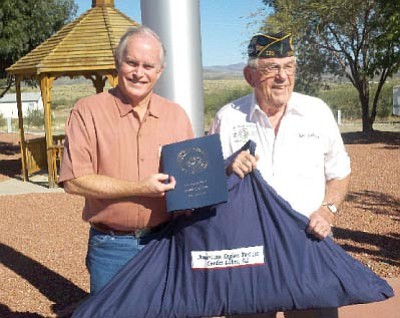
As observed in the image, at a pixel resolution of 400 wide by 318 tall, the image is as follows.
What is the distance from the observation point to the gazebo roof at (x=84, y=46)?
1310 centimetres

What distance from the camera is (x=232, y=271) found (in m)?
2.92

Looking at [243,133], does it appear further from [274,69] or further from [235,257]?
[235,257]

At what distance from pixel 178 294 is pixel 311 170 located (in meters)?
0.83

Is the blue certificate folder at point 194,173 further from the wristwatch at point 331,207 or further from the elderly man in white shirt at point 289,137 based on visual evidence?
the wristwatch at point 331,207

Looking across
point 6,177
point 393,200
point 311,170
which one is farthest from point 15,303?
point 6,177

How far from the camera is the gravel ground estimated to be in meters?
6.10

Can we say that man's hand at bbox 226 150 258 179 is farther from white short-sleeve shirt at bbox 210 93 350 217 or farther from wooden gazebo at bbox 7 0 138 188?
wooden gazebo at bbox 7 0 138 188

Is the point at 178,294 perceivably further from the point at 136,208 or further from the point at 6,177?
the point at 6,177

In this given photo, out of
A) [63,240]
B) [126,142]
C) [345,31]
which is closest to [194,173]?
[126,142]

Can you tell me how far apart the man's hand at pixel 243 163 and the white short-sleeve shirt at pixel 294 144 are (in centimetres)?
16

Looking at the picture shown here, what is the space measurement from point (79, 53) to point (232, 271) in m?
11.1

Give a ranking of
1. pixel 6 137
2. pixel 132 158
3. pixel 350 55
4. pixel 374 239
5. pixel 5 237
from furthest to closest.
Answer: pixel 6 137 < pixel 350 55 < pixel 5 237 < pixel 374 239 < pixel 132 158

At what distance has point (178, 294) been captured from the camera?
2918 millimetres

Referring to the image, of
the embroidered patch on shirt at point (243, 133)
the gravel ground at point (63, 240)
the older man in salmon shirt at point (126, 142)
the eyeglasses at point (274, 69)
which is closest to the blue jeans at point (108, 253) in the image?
the older man in salmon shirt at point (126, 142)
